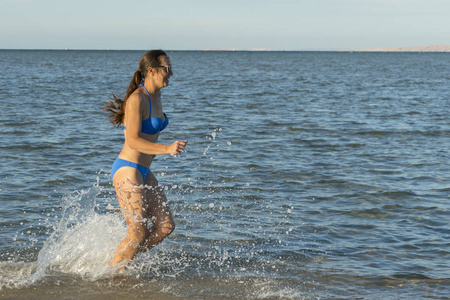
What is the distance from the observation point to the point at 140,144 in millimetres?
5434

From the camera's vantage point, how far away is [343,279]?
656 cm

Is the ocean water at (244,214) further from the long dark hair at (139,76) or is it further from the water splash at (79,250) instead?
the long dark hair at (139,76)

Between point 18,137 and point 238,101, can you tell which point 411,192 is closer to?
point 18,137

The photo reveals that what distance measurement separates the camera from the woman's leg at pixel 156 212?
232 inches

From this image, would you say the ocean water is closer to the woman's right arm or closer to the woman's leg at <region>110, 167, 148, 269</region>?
the woman's leg at <region>110, 167, 148, 269</region>

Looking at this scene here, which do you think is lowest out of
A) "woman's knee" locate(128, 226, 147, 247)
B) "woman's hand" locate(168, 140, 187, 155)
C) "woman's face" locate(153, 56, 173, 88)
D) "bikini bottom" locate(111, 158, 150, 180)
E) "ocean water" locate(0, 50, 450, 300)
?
"ocean water" locate(0, 50, 450, 300)

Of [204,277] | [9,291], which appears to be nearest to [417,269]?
[204,277]

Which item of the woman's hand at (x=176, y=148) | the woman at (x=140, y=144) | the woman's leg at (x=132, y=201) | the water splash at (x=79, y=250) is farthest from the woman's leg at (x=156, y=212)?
the woman's hand at (x=176, y=148)

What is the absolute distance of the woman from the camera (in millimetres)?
5492

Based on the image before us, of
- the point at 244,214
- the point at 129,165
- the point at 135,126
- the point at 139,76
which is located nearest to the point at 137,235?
the point at 129,165

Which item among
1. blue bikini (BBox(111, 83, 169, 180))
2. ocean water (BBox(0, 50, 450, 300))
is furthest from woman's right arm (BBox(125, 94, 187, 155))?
ocean water (BBox(0, 50, 450, 300))

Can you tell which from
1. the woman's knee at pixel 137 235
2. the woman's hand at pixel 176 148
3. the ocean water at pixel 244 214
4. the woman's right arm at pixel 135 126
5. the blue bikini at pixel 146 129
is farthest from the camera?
the ocean water at pixel 244 214

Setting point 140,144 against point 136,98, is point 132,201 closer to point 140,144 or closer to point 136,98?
point 140,144

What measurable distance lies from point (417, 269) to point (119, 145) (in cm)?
991
